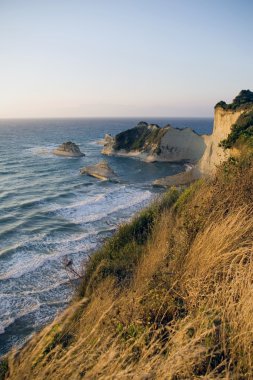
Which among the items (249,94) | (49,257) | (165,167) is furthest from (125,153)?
(49,257)

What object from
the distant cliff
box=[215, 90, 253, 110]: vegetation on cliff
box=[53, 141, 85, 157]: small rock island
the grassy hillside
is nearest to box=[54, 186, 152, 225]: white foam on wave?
the distant cliff

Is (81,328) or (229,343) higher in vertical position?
(229,343)

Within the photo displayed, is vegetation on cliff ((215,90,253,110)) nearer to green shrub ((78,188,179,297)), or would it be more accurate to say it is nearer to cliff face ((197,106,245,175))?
cliff face ((197,106,245,175))

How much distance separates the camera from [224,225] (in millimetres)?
6000

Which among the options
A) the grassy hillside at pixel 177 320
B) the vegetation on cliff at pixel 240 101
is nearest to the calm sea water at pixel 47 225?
the grassy hillside at pixel 177 320

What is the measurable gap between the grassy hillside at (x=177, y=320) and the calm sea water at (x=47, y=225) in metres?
3.86

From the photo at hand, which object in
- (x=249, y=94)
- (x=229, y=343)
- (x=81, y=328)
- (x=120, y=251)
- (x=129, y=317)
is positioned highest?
(x=249, y=94)

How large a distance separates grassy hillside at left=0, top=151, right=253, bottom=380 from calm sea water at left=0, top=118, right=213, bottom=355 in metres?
3.86

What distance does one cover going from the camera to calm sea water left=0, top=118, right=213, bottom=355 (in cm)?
1347

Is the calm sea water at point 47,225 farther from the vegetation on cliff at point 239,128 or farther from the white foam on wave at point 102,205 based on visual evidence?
the vegetation on cliff at point 239,128

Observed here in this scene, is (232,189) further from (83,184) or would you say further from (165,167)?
(165,167)

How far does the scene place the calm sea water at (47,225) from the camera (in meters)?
13.5

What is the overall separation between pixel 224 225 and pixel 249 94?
4239 cm

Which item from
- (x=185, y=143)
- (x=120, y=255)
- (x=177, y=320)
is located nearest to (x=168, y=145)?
(x=185, y=143)
